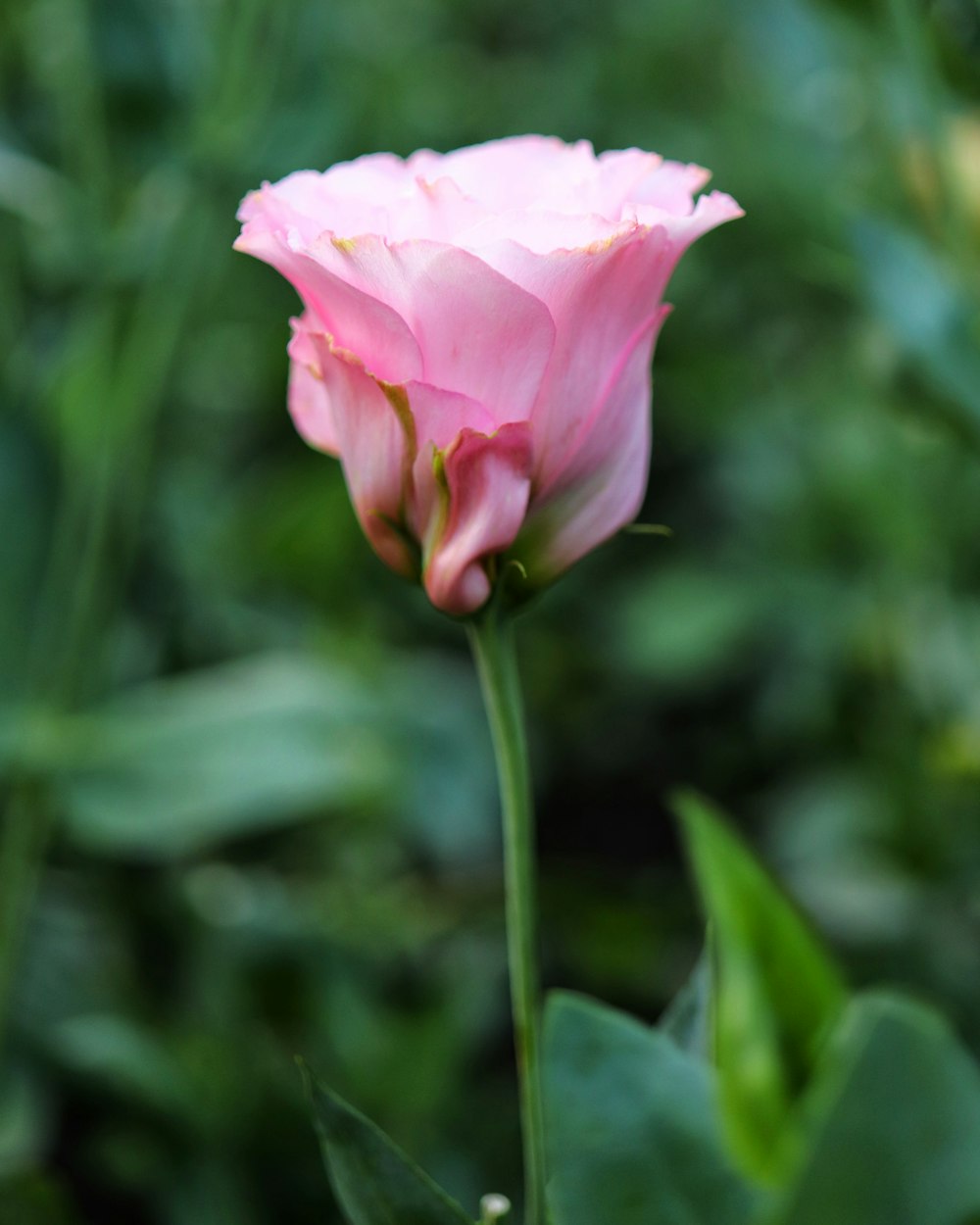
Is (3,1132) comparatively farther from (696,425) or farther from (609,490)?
(696,425)

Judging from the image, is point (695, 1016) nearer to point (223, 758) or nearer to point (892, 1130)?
point (892, 1130)

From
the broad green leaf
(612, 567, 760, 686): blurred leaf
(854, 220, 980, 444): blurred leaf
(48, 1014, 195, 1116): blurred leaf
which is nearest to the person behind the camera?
the broad green leaf

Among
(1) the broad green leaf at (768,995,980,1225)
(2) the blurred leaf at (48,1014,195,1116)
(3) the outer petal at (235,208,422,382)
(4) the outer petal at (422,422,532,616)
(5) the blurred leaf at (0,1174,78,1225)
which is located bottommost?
(2) the blurred leaf at (48,1014,195,1116)

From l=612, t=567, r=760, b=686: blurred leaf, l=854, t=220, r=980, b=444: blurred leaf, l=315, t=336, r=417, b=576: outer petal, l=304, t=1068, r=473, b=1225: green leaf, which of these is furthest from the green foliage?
l=612, t=567, r=760, b=686: blurred leaf

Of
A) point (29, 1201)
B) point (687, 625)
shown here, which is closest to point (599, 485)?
point (29, 1201)

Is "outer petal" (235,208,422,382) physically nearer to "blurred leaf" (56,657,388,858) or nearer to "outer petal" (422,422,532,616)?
"outer petal" (422,422,532,616)

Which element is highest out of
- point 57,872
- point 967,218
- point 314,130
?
point 967,218

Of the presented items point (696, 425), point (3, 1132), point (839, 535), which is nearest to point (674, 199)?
point (3, 1132)
